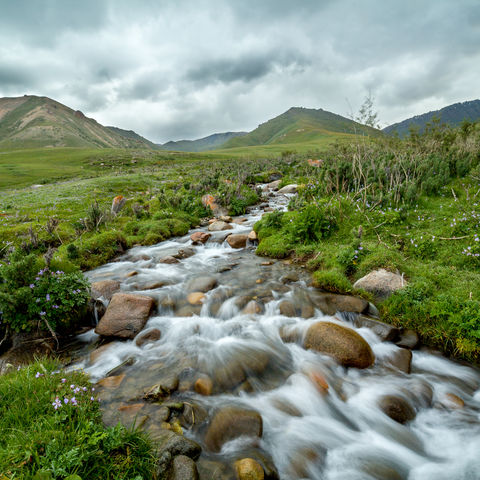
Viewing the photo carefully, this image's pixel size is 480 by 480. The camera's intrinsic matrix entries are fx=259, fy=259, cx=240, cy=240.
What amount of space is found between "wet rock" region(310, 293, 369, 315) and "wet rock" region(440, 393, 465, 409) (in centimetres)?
221

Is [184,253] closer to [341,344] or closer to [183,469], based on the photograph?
[341,344]

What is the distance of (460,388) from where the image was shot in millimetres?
4805

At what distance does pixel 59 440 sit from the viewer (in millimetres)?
2740

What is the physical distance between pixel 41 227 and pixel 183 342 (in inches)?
452

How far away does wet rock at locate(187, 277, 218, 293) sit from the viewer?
27.1ft

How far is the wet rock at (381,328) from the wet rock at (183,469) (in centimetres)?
470

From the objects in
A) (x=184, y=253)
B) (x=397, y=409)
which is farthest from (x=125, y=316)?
(x=397, y=409)

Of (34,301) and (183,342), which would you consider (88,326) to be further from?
(183,342)

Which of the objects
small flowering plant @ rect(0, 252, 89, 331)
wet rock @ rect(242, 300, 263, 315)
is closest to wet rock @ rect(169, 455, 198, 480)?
small flowering plant @ rect(0, 252, 89, 331)

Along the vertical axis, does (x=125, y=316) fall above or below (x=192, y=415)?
above

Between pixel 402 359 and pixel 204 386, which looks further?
pixel 402 359

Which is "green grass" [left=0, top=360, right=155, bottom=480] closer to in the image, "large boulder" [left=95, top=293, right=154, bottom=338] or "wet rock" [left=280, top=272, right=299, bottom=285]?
"large boulder" [left=95, top=293, right=154, bottom=338]

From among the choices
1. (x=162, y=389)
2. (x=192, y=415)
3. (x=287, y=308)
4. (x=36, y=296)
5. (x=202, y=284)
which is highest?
(x=36, y=296)

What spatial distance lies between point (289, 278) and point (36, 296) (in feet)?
21.9
